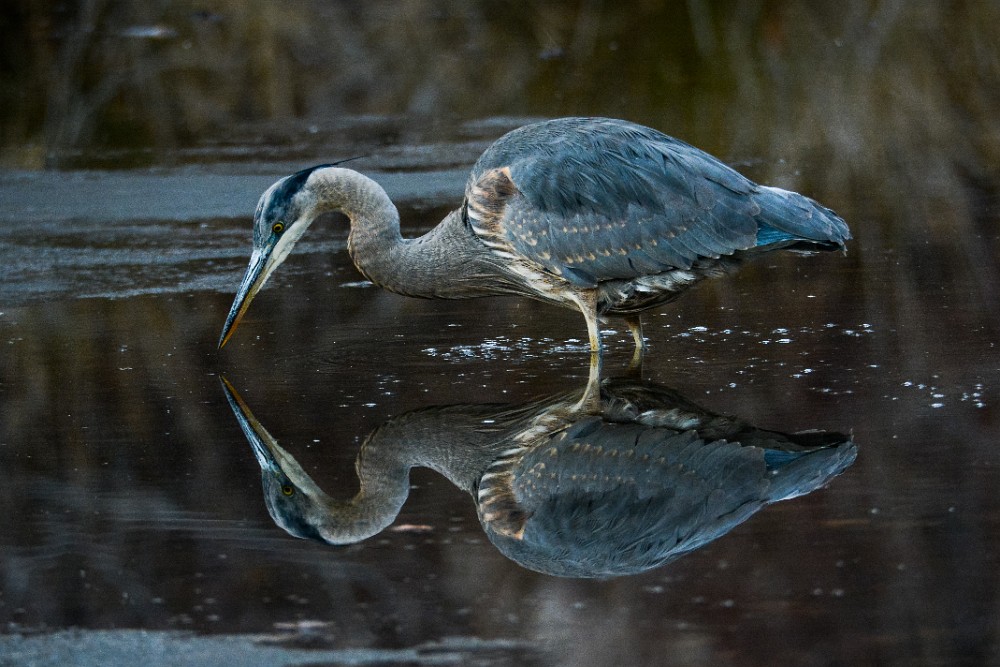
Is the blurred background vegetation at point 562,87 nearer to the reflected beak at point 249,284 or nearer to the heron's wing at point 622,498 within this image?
the heron's wing at point 622,498

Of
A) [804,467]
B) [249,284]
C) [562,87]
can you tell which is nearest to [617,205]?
[249,284]

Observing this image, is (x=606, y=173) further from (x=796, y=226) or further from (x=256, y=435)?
(x=256, y=435)

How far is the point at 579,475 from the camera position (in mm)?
5164

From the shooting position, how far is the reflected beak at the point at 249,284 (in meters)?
6.82

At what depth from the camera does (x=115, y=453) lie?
18.8ft

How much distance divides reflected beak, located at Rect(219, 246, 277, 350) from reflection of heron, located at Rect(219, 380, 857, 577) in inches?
40.2

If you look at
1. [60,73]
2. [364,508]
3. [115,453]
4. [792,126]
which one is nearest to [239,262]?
[115,453]

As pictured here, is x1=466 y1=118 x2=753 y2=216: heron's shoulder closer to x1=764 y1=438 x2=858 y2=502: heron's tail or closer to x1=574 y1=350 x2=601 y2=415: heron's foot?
x1=574 y1=350 x2=601 y2=415: heron's foot

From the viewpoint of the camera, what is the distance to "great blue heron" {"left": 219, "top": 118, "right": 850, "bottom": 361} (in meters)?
6.43

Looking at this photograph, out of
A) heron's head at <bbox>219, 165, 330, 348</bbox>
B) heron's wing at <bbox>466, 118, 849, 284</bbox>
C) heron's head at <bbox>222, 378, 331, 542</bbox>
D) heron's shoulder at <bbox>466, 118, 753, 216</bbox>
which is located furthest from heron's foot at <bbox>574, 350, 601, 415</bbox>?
heron's head at <bbox>219, 165, 330, 348</bbox>

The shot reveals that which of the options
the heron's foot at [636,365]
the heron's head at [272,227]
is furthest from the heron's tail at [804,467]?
the heron's head at [272,227]

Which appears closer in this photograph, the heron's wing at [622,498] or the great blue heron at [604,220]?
the heron's wing at [622,498]

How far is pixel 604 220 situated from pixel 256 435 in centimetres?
185

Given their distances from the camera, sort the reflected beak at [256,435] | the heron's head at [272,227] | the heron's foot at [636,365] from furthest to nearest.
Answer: the heron's head at [272,227] → the heron's foot at [636,365] → the reflected beak at [256,435]
